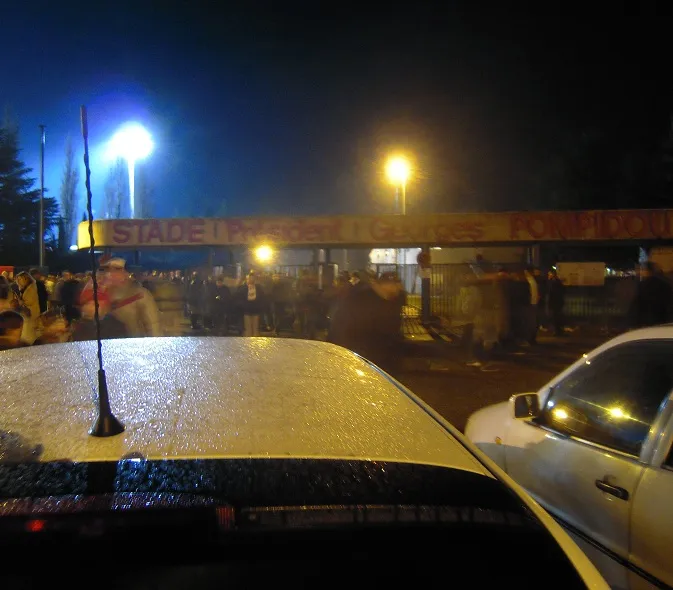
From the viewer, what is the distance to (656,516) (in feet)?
8.58

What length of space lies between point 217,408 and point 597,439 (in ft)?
7.26

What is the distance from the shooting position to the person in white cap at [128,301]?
683cm

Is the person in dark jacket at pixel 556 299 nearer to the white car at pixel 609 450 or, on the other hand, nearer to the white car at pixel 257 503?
the white car at pixel 609 450

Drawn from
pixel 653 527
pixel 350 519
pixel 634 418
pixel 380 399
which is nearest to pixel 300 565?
pixel 350 519

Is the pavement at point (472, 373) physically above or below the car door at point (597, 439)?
below

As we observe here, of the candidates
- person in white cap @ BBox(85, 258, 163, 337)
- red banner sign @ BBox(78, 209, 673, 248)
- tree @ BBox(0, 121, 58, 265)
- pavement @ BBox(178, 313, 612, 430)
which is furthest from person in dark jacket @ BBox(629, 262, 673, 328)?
tree @ BBox(0, 121, 58, 265)

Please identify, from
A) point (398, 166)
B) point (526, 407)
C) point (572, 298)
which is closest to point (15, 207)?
point (398, 166)

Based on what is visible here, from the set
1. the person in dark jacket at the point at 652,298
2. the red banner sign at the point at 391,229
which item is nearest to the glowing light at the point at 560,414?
the person in dark jacket at the point at 652,298

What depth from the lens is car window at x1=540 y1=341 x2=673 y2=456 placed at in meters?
3.24

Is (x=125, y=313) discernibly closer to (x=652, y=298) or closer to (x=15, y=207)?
(x=652, y=298)

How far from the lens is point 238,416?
189 cm

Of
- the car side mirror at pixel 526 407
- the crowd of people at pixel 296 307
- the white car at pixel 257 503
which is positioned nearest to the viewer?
→ the white car at pixel 257 503

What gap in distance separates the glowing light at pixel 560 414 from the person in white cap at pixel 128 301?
4.51 meters

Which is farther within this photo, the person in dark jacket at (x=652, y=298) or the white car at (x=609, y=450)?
the person in dark jacket at (x=652, y=298)
